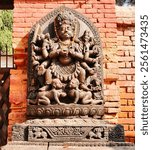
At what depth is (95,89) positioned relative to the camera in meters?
4.57

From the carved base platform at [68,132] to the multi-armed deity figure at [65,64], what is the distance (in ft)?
0.90

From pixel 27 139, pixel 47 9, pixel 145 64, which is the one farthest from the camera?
pixel 47 9

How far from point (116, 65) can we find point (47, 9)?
1.09 m

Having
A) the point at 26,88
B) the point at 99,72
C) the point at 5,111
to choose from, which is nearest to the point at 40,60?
the point at 26,88

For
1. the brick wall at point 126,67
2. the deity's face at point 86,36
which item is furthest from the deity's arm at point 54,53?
the brick wall at point 126,67

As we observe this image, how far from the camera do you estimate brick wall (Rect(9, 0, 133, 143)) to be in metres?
4.72

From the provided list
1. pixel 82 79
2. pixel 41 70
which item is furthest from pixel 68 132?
pixel 41 70

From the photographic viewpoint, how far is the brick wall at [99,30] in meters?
4.72

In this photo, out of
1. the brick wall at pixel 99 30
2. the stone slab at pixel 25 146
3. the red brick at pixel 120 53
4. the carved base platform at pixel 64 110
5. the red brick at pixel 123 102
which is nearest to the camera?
the stone slab at pixel 25 146

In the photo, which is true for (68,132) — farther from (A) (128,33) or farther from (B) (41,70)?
(A) (128,33)

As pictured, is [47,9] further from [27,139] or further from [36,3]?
[27,139]

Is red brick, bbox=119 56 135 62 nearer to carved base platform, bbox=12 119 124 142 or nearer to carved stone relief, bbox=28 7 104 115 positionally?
carved stone relief, bbox=28 7 104 115

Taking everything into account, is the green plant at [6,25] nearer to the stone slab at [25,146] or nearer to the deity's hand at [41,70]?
the deity's hand at [41,70]

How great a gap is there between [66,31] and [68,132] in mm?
1149
